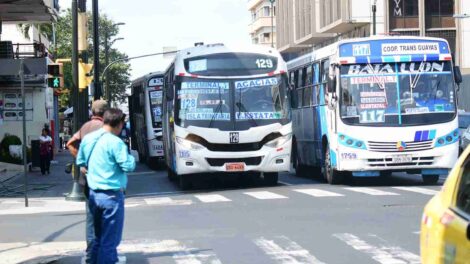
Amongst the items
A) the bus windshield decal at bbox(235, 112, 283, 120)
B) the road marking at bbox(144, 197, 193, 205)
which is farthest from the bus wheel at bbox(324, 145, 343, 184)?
the road marking at bbox(144, 197, 193, 205)

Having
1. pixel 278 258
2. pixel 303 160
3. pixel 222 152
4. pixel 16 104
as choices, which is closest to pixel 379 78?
pixel 222 152

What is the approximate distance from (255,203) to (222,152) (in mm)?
3445

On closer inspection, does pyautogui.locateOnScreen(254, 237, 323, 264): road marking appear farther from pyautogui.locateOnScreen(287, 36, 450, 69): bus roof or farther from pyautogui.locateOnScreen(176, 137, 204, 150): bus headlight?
pyautogui.locateOnScreen(287, 36, 450, 69): bus roof

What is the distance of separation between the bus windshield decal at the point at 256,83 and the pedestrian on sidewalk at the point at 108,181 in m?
11.6

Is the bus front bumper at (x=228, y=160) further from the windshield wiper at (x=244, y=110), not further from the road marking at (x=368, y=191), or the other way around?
the road marking at (x=368, y=191)

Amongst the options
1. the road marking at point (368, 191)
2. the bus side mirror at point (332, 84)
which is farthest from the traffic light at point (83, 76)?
the road marking at point (368, 191)

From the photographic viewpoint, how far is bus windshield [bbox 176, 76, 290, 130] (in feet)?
66.8

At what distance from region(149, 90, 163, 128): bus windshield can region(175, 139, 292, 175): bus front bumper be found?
13498 millimetres

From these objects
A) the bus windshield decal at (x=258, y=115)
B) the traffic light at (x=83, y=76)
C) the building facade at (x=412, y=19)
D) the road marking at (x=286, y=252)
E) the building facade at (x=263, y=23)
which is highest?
the building facade at (x=263, y=23)

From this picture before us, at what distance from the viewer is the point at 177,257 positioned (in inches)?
417

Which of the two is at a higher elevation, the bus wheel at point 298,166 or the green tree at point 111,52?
the green tree at point 111,52

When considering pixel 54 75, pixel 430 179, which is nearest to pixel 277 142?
pixel 430 179

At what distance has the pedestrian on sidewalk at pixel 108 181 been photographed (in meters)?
8.93

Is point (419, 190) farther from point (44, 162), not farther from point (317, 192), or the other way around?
point (44, 162)
